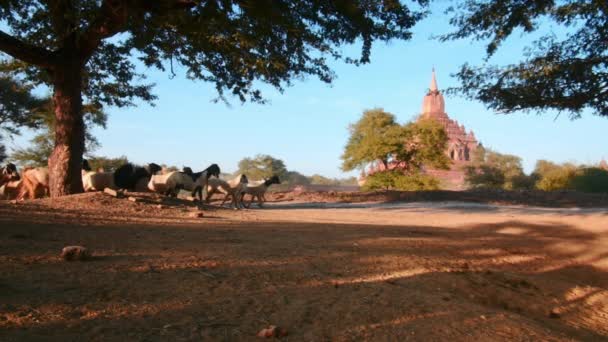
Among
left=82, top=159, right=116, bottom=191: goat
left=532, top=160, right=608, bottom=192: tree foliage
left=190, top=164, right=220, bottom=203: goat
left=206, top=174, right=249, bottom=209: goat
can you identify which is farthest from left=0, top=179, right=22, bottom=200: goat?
left=532, top=160, right=608, bottom=192: tree foliage

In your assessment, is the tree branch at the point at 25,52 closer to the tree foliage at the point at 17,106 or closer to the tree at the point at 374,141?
the tree foliage at the point at 17,106

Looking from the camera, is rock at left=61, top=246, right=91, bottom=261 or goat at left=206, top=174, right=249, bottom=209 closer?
rock at left=61, top=246, right=91, bottom=261

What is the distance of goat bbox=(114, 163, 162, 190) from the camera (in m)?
15.1

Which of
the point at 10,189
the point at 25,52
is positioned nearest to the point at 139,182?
the point at 10,189

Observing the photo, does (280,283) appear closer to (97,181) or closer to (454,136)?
(97,181)

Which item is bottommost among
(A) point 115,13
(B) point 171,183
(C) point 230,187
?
(C) point 230,187

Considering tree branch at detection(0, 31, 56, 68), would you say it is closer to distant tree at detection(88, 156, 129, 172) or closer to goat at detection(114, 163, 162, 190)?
goat at detection(114, 163, 162, 190)

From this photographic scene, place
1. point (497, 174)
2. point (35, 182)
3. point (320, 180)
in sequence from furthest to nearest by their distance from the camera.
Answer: point (320, 180), point (497, 174), point (35, 182)

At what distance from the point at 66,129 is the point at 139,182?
19.6 feet

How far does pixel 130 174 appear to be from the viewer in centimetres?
1549

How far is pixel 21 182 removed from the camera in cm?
1506

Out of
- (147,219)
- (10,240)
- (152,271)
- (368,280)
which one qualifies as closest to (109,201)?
(147,219)

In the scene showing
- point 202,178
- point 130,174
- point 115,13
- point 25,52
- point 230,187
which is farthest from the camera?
point 230,187

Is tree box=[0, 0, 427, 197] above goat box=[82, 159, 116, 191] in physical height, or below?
above
